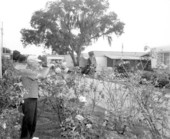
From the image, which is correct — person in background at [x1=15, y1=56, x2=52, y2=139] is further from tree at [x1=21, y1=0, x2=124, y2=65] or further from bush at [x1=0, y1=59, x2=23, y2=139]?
tree at [x1=21, y1=0, x2=124, y2=65]

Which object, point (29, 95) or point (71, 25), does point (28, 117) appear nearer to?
point (29, 95)

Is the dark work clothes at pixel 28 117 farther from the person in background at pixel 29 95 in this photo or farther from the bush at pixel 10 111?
the bush at pixel 10 111

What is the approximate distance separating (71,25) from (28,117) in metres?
39.2

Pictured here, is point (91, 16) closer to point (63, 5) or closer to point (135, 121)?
point (63, 5)

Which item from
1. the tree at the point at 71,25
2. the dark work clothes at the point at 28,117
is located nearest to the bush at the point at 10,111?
the dark work clothes at the point at 28,117

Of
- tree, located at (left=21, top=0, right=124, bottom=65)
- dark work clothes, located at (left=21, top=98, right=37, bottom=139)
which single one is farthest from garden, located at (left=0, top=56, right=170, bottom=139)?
tree, located at (left=21, top=0, right=124, bottom=65)

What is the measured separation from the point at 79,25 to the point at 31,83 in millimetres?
39140

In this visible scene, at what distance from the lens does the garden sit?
145 inches

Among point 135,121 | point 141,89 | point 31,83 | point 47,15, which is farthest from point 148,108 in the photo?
point 47,15

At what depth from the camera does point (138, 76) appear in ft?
15.5

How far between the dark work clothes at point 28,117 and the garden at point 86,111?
13 cm

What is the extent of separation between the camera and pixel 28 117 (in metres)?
4.21

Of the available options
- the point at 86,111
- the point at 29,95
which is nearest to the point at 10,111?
the point at 29,95

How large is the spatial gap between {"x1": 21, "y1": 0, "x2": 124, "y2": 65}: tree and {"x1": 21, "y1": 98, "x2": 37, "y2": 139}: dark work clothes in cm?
3680
